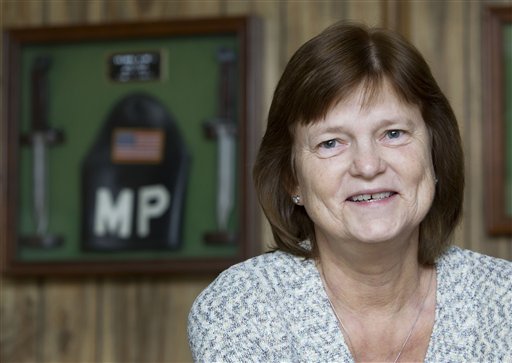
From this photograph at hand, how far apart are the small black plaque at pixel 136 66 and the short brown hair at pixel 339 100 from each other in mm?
1288

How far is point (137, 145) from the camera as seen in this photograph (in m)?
3.65

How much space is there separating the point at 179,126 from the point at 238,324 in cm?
142

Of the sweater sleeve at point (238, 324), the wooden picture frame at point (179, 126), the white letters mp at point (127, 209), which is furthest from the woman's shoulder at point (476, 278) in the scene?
the white letters mp at point (127, 209)

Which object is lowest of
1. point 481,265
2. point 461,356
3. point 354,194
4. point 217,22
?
point 461,356

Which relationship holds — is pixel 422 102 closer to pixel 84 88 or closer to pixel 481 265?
pixel 481 265

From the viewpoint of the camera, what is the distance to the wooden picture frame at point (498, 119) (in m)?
3.41

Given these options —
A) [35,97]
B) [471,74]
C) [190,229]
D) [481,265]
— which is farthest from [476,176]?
[35,97]

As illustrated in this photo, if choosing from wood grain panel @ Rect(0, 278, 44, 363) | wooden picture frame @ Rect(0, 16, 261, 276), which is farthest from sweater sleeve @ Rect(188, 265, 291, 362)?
wood grain panel @ Rect(0, 278, 44, 363)

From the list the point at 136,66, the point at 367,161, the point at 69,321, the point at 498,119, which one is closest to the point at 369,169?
the point at 367,161

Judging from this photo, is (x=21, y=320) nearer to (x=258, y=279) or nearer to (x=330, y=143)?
(x=258, y=279)

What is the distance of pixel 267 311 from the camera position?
2.28m

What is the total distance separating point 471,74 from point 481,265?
114 cm

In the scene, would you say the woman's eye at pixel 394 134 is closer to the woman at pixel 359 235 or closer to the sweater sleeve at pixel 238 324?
the woman at pixel 359 235

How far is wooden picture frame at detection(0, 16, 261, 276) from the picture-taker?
3520 millimetres
